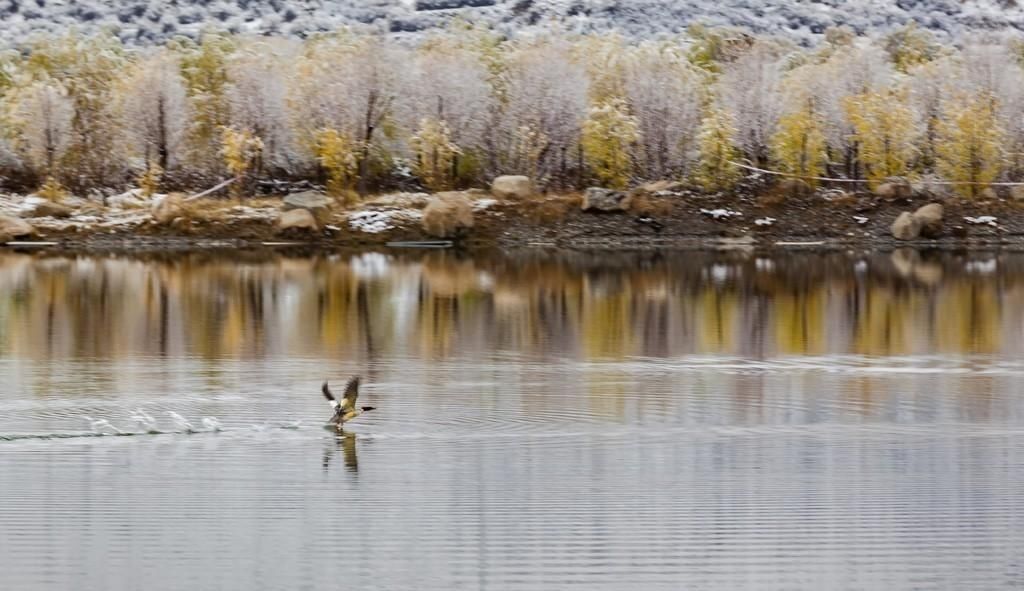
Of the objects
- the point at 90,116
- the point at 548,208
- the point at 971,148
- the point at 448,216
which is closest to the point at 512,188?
the point at 548,208

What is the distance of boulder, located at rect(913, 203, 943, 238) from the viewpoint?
72938mm

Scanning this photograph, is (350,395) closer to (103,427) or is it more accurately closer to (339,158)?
(103,427)

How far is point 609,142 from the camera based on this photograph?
78625 millimetres

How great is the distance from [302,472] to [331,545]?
382cm

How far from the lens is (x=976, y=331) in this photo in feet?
129

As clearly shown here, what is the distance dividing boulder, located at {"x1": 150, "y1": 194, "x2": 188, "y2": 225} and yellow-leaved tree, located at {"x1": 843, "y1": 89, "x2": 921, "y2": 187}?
29.6 meters

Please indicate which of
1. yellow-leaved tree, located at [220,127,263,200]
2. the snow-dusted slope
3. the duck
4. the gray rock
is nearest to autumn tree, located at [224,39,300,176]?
yellow-leaved tree, located at [220,127,263,200]

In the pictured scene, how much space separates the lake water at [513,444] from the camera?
1711 cm

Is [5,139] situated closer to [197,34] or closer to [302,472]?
[197,34]

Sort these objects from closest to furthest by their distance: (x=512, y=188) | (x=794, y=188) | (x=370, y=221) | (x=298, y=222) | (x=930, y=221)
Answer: (x=298, y=222) → (x=930, y=221) → (x=370, y=221) → (x=512, y=188) → (x=794, y=188)

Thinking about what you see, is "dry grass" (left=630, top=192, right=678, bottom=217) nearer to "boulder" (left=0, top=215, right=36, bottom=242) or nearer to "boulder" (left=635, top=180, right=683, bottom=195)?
"boulder" (left=635, top=180, right=683, bottom=195)

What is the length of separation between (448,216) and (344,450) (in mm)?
49307

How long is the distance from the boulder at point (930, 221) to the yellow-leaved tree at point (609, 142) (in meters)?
13.2

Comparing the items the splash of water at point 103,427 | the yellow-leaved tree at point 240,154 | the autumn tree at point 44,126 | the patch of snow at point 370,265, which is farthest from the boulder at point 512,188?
the splash of water at point 103,427
